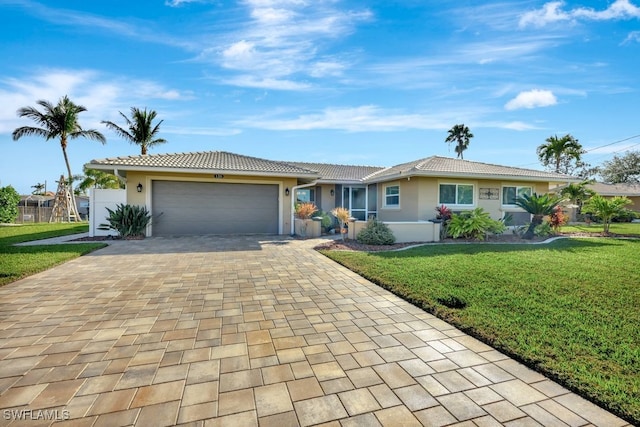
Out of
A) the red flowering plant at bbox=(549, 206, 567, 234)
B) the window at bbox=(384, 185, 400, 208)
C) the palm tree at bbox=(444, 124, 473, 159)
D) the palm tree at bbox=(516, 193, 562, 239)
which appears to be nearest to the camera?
the palm tree at bbox=(516, 193, 562, 239)

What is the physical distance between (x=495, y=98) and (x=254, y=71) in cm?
1065

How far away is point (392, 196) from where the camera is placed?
14938 millimetres

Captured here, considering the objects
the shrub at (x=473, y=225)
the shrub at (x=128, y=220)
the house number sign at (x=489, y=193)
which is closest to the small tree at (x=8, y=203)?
the shrub at (x=128, y=220)

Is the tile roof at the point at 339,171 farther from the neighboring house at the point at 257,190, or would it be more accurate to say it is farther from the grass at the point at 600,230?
the grass at the point at 600,230

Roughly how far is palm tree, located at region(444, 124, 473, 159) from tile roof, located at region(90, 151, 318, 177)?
1082 inches

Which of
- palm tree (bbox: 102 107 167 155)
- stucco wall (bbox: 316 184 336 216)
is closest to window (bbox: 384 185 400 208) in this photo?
stucco wall (bbox: 316 184 336 216)

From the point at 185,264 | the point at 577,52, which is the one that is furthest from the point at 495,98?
the point at 185,264

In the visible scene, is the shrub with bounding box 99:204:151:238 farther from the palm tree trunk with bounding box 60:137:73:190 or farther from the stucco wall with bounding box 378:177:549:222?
the palm tree trunk with bounding box 60:137:73:190

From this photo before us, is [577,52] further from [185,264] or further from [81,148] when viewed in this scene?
[81,148]

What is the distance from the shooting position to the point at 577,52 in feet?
34.2

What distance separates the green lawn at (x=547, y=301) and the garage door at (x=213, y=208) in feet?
19.0

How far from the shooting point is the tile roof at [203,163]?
36.5ft

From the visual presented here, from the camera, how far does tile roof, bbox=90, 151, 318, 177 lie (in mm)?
11133

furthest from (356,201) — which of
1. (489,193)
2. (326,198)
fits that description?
(489,193)
